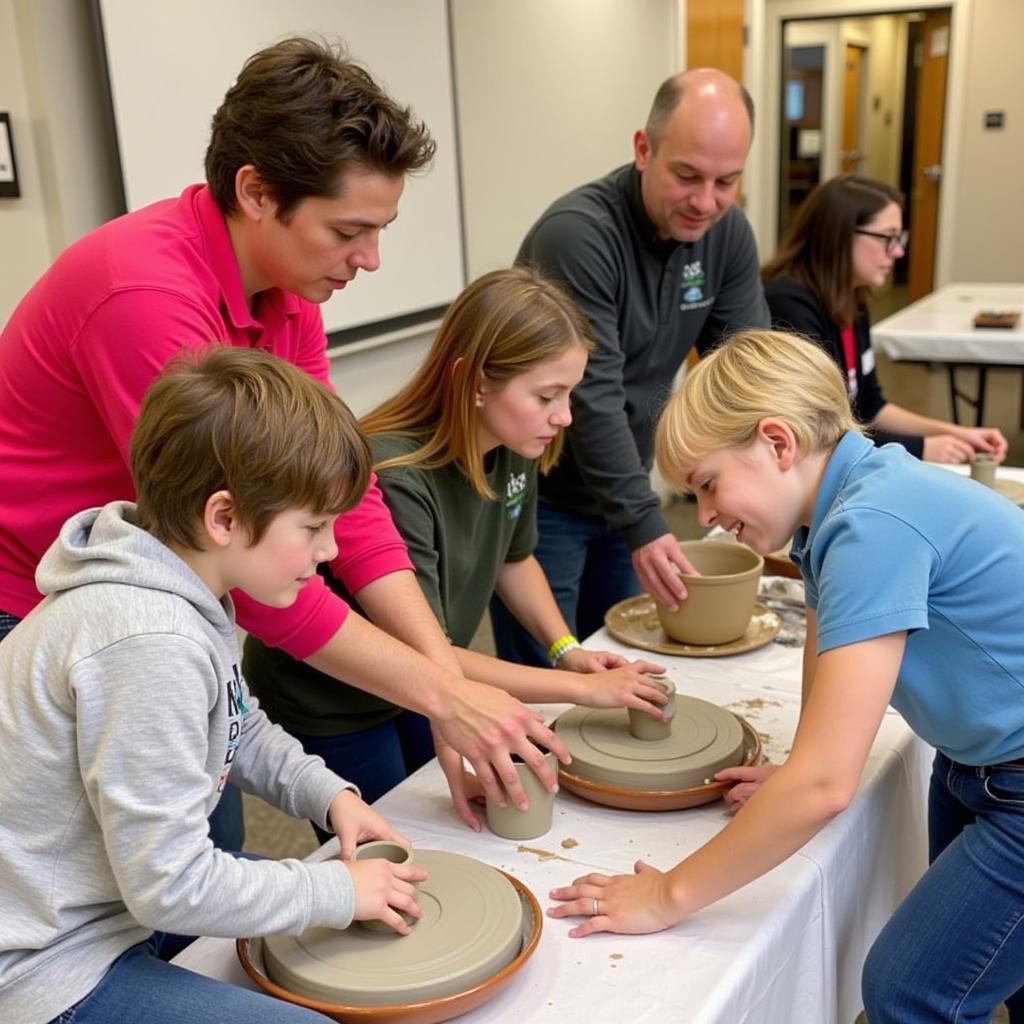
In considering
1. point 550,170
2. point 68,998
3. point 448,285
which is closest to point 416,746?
point 68,998

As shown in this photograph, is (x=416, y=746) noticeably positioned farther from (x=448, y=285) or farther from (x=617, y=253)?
(x=448, y=285)

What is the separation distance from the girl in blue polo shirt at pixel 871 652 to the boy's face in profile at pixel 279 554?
0.43 metres

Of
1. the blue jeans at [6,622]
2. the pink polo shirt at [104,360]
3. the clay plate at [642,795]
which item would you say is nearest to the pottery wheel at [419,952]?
the clay plate at [642,795]

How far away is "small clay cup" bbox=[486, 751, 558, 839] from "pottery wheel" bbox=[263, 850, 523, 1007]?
161 millimetres

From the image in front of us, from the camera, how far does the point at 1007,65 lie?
735 cm

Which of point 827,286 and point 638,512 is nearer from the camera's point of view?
point 638,512

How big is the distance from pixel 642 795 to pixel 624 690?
0.16 m

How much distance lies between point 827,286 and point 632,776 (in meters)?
1.89

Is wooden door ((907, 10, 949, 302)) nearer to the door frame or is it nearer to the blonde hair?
the door frame

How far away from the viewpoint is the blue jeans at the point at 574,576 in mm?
2133

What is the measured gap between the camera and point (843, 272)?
278 cm

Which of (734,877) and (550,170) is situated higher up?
(550,170)

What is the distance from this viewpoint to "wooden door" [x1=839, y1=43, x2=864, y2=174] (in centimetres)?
1028

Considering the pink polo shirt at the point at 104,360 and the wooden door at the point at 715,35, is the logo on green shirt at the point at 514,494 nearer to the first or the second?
the pink polo shirt at the point at 104,360
